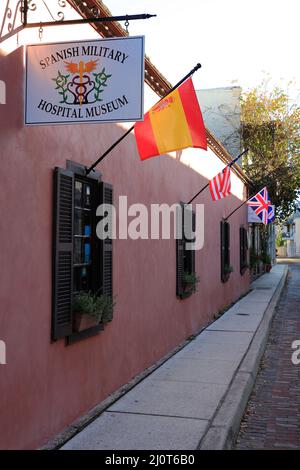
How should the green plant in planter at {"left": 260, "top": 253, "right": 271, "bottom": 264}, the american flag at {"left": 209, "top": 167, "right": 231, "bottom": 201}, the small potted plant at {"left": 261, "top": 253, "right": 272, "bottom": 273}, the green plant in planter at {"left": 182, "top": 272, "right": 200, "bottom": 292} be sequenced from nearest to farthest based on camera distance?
the green plant in planter at {"left": 182, "top": 272, "right": 200, "bottom": 292} < the american flag at {"left": 209, "top": 167, "right": 231, "bottom": 201} < the green plant in planter at {"left": 260, "top": 253, "right": 271, "bottom": 264} < the small potted plant at {"left": 261, "top": 253, "right": 272, "bottom": 273}

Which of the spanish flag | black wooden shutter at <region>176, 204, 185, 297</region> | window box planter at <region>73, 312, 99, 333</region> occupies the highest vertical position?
the spanish flag

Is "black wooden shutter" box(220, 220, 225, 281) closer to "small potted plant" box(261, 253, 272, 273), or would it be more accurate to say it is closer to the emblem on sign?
the emblem on sign

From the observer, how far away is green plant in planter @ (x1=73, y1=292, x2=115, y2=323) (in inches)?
188

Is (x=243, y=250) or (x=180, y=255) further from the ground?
(x=243, y=250)

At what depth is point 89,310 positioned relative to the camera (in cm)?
483

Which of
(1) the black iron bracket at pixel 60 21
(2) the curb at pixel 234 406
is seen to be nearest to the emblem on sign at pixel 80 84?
(1) the black iron bracket at pixel 60 21

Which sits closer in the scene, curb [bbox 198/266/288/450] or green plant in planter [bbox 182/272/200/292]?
curb [bbox 198/266/288/450]

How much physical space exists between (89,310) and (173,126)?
80.8 inches

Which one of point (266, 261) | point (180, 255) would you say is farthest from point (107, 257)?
point (266, 261)

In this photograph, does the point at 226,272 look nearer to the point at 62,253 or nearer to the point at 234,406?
the point at 234,406

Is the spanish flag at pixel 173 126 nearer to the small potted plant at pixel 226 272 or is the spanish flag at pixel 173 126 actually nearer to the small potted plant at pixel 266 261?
the small potted plant at pixel 226 272

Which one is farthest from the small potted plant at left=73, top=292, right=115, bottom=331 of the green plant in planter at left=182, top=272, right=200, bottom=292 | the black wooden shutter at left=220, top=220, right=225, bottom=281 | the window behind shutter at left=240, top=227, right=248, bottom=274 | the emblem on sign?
the window behind shutter at left=240, top=227, right=248, bottom=274

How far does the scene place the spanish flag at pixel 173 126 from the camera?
504 centimetres

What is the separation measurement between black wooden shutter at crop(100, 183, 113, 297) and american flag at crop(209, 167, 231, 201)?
4.76 m
